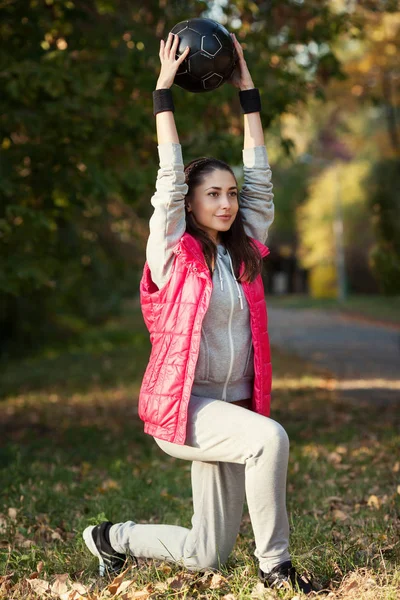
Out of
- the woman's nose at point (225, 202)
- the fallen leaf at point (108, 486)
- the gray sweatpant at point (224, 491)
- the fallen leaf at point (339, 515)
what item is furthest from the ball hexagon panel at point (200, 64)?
the fallen leaf at point (108, 486)

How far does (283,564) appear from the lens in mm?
3842

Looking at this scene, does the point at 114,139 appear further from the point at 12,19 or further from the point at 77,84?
the point at 12,19

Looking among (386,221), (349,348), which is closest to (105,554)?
(386,221)

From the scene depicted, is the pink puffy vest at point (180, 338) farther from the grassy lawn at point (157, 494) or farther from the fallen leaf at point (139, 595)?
the grassy lawn at point (157, 494)

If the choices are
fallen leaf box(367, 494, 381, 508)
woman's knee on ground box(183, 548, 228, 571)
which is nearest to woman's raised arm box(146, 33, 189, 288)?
woman's knee on ground box(183, 548, 228, 571)

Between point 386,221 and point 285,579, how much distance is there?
24.5ft

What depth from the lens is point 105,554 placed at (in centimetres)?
438

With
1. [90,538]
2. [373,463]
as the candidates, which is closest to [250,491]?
[90,538]

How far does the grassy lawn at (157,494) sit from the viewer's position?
417 cm

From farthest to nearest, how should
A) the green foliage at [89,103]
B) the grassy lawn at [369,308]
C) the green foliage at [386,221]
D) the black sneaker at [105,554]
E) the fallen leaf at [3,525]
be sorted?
the grassy lawn at [369,308], the green foliage at [386,221], the green foliage at [89,103], the fallen leaf at [3,525], the black sneaker at [105,554]

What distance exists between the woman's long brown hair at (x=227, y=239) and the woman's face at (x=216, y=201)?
0.03 m

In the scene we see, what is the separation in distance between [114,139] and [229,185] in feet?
15.7

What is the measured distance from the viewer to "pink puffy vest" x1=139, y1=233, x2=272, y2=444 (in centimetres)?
386

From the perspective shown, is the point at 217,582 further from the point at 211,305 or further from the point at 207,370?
the point at 211,305
